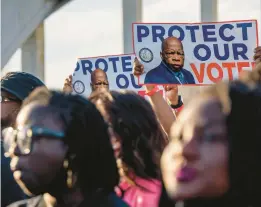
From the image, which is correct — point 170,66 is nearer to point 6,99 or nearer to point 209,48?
point 209,48

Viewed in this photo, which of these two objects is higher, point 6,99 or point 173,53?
point 173,53

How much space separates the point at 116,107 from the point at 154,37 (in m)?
5.20

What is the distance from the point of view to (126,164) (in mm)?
2896

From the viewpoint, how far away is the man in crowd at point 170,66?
6.62m

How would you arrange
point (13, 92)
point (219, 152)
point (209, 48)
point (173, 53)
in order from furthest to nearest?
point (209, 48)
point (173, 53)
point (13, 92)
point (219, 152)

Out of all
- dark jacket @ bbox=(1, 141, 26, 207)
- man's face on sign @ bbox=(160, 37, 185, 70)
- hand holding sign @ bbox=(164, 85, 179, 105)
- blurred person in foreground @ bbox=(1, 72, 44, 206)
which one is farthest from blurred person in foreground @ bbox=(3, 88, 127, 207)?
man's face on sign @ bbox=(160, 37, 185, 70)

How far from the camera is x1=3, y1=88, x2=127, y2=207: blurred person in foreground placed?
2.57 m

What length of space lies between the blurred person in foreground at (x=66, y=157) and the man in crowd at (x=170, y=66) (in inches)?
157

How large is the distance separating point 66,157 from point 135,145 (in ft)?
1.33

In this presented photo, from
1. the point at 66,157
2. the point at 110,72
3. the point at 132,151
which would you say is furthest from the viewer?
the point at 110,72

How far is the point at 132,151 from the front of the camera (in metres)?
2.90

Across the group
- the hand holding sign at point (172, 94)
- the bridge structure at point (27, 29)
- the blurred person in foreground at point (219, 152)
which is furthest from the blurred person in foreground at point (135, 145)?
the bridge structure at point (27, 29)

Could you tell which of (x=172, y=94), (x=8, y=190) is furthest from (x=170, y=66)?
(x=8, y=190)

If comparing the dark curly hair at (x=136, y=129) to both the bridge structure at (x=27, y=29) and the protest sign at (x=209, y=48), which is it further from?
the bridge structure at (x=27, y=29)
